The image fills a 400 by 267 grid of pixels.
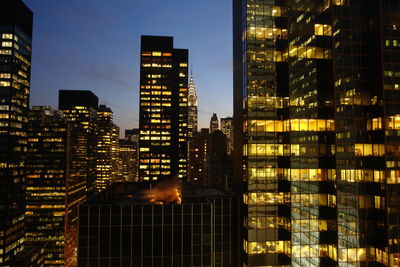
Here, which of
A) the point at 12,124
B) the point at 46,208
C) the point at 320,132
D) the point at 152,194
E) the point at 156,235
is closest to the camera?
the point at 156,235

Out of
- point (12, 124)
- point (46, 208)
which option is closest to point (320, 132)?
point (12, 124)

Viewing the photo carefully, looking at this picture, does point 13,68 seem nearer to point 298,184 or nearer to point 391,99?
point 298,184

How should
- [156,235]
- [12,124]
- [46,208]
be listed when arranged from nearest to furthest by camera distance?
[156,235] → [12,124] → [46,208]

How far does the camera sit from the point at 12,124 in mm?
137625

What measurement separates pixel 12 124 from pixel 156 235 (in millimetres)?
111001

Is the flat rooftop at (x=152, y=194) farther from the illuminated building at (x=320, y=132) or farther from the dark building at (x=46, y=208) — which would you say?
the dark building at (x=46, y=208)

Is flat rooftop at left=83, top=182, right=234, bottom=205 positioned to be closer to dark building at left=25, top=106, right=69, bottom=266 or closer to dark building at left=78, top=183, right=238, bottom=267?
dark building at left=78, top=183, right=238, bottom=267

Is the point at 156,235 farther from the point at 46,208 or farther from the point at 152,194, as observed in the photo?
the point at 46,208

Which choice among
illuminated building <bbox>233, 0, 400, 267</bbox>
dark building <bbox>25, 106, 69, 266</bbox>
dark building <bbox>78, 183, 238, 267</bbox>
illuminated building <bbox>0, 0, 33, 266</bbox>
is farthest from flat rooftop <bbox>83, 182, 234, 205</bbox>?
dark building <bbox>25, 106, 69, 266</bbox>

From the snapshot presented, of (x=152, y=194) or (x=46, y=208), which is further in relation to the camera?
(x=46, y=208)

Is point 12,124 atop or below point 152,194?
atop

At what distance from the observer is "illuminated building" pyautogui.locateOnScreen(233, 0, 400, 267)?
54.4 metres

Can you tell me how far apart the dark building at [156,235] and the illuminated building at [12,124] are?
93.6 metres

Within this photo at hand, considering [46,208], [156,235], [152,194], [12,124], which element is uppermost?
[12,124]
